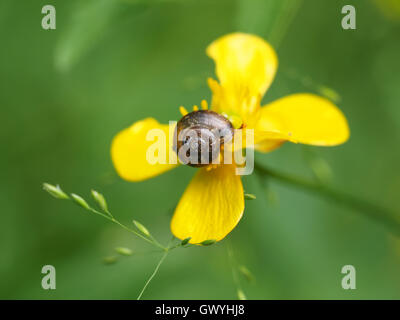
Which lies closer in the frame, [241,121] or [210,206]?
[210,206]

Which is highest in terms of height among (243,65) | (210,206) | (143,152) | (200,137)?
(243,65)

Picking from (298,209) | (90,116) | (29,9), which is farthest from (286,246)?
(29,9)

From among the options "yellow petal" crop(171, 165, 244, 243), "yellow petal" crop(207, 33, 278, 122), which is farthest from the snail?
"yellow petal" crop(207, 33, 278, 122)


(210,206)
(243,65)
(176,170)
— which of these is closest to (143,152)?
(210,206)

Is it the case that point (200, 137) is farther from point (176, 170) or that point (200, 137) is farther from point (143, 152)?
point (176, 170)

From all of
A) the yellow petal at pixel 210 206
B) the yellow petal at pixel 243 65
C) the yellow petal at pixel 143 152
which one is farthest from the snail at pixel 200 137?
the yellow petal at pixel 243 65
